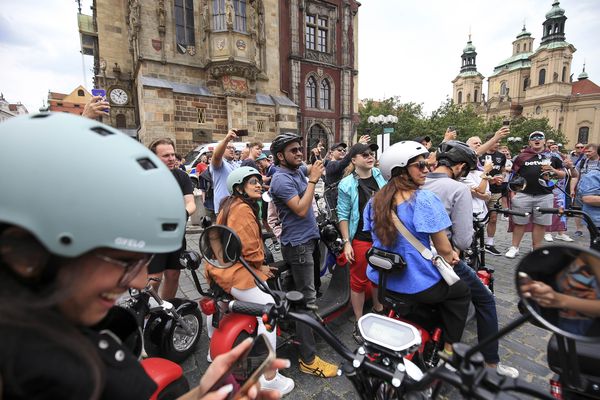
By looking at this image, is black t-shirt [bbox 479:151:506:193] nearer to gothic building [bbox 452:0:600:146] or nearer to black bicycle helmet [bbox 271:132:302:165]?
black bicycle helmet [bbox 271:132:302:165]

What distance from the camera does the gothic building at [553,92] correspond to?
5612 centimetres

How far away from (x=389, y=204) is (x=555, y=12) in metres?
84.3

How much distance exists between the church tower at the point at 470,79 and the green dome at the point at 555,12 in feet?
53.2

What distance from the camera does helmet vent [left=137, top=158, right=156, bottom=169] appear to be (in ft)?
3.33

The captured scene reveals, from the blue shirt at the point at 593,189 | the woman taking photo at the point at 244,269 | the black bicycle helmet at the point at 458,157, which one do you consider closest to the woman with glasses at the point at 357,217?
the black bicycle helmet at the point at 458,157

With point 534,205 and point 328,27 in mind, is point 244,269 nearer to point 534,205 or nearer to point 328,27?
point 534,205

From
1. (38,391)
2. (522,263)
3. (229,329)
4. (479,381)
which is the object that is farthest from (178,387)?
(522,263)

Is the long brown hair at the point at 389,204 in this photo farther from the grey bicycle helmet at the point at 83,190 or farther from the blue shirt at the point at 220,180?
the blue shirt at the point at 220,180

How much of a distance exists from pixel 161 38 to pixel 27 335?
19.1 metres

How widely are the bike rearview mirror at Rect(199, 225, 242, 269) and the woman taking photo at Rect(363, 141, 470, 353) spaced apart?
3.61 feet

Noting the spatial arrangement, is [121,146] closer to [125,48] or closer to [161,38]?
[161,38]

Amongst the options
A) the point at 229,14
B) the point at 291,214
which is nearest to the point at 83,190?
the point at 291,214

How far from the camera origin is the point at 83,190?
2.82 feet

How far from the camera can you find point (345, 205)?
3.37 metres
